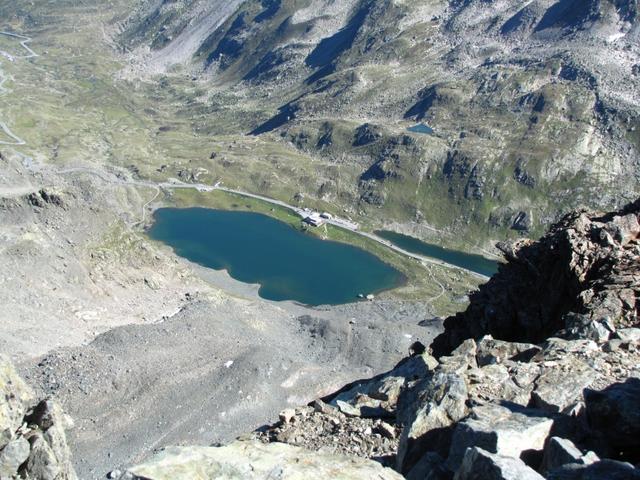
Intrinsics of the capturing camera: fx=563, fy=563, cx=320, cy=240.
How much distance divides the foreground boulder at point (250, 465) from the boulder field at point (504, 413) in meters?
0.07

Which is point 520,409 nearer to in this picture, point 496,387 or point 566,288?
point 496,387

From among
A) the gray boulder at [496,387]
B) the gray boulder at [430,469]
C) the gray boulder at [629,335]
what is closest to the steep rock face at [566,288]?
the gray boulder at [629,335]

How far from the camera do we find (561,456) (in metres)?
20.0

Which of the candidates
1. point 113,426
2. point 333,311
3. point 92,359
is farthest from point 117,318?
point 333,311

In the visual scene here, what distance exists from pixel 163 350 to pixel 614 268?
63113 millimetres

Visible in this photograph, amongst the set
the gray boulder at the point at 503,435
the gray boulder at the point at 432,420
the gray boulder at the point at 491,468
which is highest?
the gray boulder at the point at 491,468

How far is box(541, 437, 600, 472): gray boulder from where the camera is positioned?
19094 millimetres

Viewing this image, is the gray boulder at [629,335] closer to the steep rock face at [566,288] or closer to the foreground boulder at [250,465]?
the steep rock face at [566,288]

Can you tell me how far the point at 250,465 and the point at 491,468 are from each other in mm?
9940

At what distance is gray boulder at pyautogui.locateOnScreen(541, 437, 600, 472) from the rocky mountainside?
4 centimetres

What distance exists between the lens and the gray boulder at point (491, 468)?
18.5 metres

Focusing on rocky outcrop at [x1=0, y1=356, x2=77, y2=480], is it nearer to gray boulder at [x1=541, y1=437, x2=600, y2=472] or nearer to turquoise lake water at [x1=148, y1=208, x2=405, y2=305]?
gray boulder at [x1=541, y1=437, x2=600, y2=472]

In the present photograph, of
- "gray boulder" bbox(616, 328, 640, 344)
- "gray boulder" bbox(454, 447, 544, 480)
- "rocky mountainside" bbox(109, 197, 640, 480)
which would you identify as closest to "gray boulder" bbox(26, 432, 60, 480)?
"rocky mountainside" bbox(109, 197, 640, 480)

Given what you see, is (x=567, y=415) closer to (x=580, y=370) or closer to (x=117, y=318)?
(x=580, y=370)
